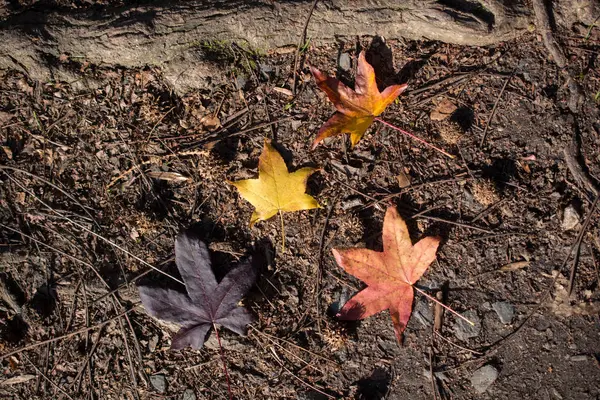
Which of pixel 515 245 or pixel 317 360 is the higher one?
pixel 515 245

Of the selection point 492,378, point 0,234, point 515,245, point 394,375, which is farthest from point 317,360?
point 0,234

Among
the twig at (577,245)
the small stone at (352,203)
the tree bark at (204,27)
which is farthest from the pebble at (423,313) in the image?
the tree bark at (204,27)

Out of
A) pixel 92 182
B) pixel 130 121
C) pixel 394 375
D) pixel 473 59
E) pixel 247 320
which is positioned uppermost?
pixel 473 59

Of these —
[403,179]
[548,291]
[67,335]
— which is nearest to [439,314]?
[548,291]

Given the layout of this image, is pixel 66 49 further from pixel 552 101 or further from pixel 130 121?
pixel 552 101

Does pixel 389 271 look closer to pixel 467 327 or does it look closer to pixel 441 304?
pixel 441 304

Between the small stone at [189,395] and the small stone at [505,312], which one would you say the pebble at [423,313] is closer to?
the small stone at [505,312]
